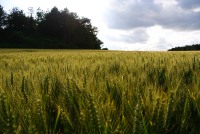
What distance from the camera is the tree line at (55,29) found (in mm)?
62281

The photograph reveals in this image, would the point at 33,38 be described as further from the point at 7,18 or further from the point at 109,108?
the point at 109,108

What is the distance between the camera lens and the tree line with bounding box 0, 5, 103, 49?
204 ft

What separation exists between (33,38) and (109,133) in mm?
60955

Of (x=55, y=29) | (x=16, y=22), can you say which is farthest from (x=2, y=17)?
(x=55, y=29)

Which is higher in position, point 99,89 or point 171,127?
point 99,89

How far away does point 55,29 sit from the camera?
66750 millimetres

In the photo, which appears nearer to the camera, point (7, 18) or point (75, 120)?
point (75, 120)

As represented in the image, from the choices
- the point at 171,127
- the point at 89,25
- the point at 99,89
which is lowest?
the point at 171,127

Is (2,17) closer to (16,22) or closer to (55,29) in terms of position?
(16,22)

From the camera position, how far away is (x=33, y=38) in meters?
60.0

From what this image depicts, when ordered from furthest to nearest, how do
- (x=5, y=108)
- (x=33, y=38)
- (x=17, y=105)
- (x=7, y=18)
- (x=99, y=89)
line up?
1. (x=7, y=18)
2. (x=33, y=38)
3. (x=99, y=89)
4. (x=17, y=105)
5. (x=5, y=108)

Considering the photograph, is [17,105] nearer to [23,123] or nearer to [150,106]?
[23,123]

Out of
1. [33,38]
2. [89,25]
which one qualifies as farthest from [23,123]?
[89,25]

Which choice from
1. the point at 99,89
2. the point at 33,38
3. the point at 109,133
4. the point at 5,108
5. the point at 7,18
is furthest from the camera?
the point at 7,18
